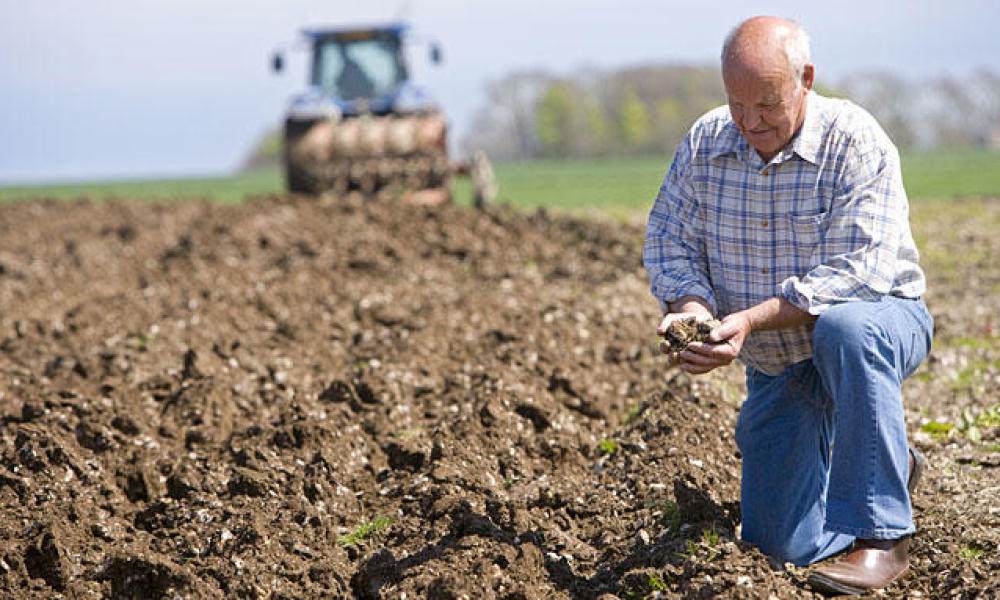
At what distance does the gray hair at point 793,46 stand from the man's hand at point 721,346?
2.31 ft

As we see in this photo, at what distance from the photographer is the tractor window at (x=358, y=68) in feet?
52.4

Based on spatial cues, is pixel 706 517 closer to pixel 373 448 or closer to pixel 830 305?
pixel 830 305

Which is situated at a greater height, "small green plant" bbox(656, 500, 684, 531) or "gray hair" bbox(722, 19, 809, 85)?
"gray hair" bbox(722, 19, 809, 85)

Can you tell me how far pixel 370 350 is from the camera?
21.7ft

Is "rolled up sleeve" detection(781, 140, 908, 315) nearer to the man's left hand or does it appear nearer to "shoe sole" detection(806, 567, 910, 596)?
the man's left hand

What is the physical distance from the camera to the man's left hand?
3.28 metres

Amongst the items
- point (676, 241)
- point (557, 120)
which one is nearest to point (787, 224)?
point (676, 241)

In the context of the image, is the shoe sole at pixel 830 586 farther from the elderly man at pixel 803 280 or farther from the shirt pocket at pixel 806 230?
the shirt pocket at pixel 806 230

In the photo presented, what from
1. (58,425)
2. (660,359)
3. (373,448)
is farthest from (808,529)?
(58,425)

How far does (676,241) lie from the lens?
12.2 ft

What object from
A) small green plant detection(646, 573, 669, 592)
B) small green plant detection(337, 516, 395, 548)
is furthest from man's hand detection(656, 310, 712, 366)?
small green plant detection(337, 516, 395, 548)

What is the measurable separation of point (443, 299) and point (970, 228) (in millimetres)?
7012

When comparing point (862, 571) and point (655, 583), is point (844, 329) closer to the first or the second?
point (862, 571)

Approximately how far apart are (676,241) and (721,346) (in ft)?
1.81
